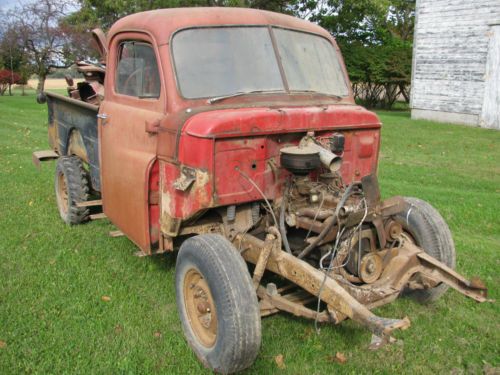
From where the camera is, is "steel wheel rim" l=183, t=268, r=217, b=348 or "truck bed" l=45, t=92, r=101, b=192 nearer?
"steel wheel rim" l=183, t=268, r=217, b=348

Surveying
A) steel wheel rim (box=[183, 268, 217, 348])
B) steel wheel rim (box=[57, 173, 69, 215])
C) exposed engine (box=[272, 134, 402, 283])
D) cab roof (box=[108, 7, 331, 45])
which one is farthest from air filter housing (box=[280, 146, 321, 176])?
steel wheel rim (box=[57, 173, 69, 215])

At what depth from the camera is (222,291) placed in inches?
122

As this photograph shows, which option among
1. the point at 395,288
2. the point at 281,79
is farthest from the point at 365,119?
the point at 395,288

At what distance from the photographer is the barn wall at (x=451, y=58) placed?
15.9 metres

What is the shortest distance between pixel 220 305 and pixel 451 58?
16.1 m

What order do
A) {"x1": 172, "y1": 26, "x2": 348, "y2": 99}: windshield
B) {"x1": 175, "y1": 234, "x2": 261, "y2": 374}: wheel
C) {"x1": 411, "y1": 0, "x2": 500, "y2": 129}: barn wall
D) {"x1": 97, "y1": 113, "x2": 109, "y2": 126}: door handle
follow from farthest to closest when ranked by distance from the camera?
{"x1": 411, "y1": 0, "x2": 500, "y2": 129}: barn wall → {"x1": 97, "y1": 113, "x2": 109, "y2": 126}: door handle → {"x1": 172, "y1": 26, "x2": 348, "y2": 99}: windshield → {"x1": 175, "y1": 234, "x2": 261, "y2": 374}: wheel

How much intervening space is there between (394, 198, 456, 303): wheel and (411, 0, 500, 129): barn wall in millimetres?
13384

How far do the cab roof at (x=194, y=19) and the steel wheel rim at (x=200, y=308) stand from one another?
1.79 m

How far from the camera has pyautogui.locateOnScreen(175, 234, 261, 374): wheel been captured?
3041 millimetres

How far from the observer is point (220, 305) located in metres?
3.10

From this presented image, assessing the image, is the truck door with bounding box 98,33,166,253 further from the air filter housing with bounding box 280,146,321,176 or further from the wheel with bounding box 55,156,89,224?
the wheel with bounding box 55,156,89,224

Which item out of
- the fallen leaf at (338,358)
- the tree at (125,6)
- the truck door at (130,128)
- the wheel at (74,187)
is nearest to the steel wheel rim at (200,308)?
the truck door at (130,128)

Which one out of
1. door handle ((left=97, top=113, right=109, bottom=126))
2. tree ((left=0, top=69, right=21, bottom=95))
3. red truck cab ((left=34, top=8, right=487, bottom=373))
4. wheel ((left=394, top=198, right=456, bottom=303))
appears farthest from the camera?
tree ((left=0, top=69, right=21, bottom=95))

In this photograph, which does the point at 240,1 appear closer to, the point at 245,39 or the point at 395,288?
the point at 245,39
